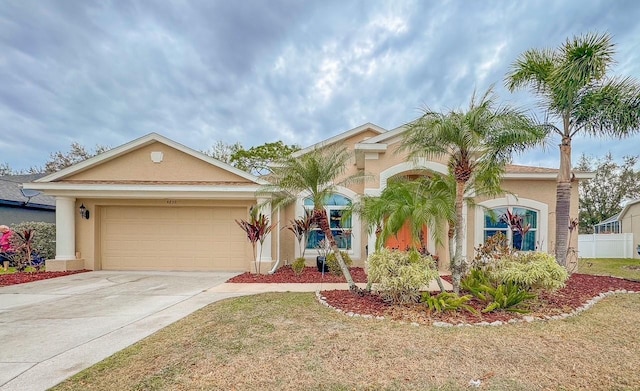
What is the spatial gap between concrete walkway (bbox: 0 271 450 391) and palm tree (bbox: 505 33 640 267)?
5.86m

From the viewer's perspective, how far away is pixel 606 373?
3949mm

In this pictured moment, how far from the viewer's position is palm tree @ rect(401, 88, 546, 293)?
6371mm

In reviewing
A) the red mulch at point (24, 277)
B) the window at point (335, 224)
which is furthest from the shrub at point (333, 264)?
the red mulch at point (24, 277)

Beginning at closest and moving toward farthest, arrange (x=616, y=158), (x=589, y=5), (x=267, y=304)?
(x=267, y=304), (x=589, y=5), (x=616, y=158)

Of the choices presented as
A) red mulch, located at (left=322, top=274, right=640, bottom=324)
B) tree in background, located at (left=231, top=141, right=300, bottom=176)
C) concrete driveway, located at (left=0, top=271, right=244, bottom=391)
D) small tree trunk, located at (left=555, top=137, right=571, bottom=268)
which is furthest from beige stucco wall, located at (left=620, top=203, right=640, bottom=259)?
concrete driveway, located at (left=0, top=271, right=244, bottom=391)

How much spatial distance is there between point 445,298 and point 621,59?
8.98 meters

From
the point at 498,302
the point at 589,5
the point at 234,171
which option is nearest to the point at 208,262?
the point at 234,171

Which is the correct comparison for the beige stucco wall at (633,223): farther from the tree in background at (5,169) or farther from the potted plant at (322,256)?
the tree in background at (5,169)

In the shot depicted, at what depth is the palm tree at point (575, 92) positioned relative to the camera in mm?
8648

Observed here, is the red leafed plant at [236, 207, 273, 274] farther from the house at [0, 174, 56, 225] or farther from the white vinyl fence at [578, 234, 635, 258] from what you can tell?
the white vinyl fence at [578, 234, 635, 258]

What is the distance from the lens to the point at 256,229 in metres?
10.8

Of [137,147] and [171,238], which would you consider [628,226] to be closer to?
[171,238]

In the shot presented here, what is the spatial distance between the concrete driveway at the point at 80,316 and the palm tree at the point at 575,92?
10576 mm

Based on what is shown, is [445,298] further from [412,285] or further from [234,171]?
[234,171]
